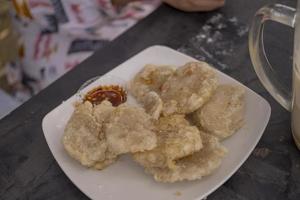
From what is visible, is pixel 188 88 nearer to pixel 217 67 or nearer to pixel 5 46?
pixel 217 67

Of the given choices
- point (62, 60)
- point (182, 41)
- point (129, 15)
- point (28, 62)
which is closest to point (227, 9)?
point (182, 41)

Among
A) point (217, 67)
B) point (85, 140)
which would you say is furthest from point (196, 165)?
point (217, 67)

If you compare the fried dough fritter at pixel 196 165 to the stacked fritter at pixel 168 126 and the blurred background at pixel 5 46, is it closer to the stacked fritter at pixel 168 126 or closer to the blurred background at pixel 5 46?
the stacked fritter at pixel 168 126

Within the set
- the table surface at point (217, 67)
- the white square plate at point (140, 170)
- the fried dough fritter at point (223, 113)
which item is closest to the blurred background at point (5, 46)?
the table surface at point (217, 67)

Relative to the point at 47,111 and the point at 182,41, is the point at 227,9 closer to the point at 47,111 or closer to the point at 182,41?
the point at 182,41

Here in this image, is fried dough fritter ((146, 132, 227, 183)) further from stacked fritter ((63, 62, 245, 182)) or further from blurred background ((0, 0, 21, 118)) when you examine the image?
blurred background ((0, 0, 21, 118))
